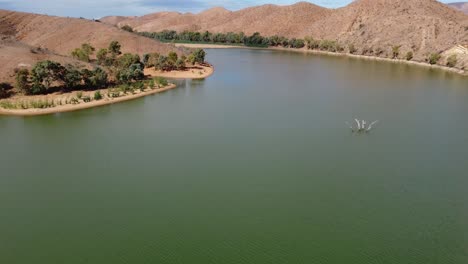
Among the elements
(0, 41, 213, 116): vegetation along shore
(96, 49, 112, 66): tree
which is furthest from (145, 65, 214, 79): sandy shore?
(96, 49, 112, 66): tree

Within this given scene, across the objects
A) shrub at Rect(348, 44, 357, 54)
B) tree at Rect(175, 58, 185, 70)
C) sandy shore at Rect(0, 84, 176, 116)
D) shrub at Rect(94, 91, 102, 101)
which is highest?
shrub at Rect(348, 44, 357, 54)

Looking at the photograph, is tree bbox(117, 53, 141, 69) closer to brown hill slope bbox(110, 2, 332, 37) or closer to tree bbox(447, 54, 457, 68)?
tree bbox(447, 54, 457, 68)

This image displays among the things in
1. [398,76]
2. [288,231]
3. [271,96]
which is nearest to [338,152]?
[288,231]

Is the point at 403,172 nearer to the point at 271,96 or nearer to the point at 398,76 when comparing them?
the point at 271,96

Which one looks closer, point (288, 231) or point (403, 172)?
point (288, 231)

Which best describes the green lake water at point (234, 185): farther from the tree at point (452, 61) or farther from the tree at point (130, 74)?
the tree at point (452, 61)

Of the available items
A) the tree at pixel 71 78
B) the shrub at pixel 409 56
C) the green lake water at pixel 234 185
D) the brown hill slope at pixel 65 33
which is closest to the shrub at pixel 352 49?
the shrub at pixel 409 56

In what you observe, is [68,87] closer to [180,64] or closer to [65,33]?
[180,64]
